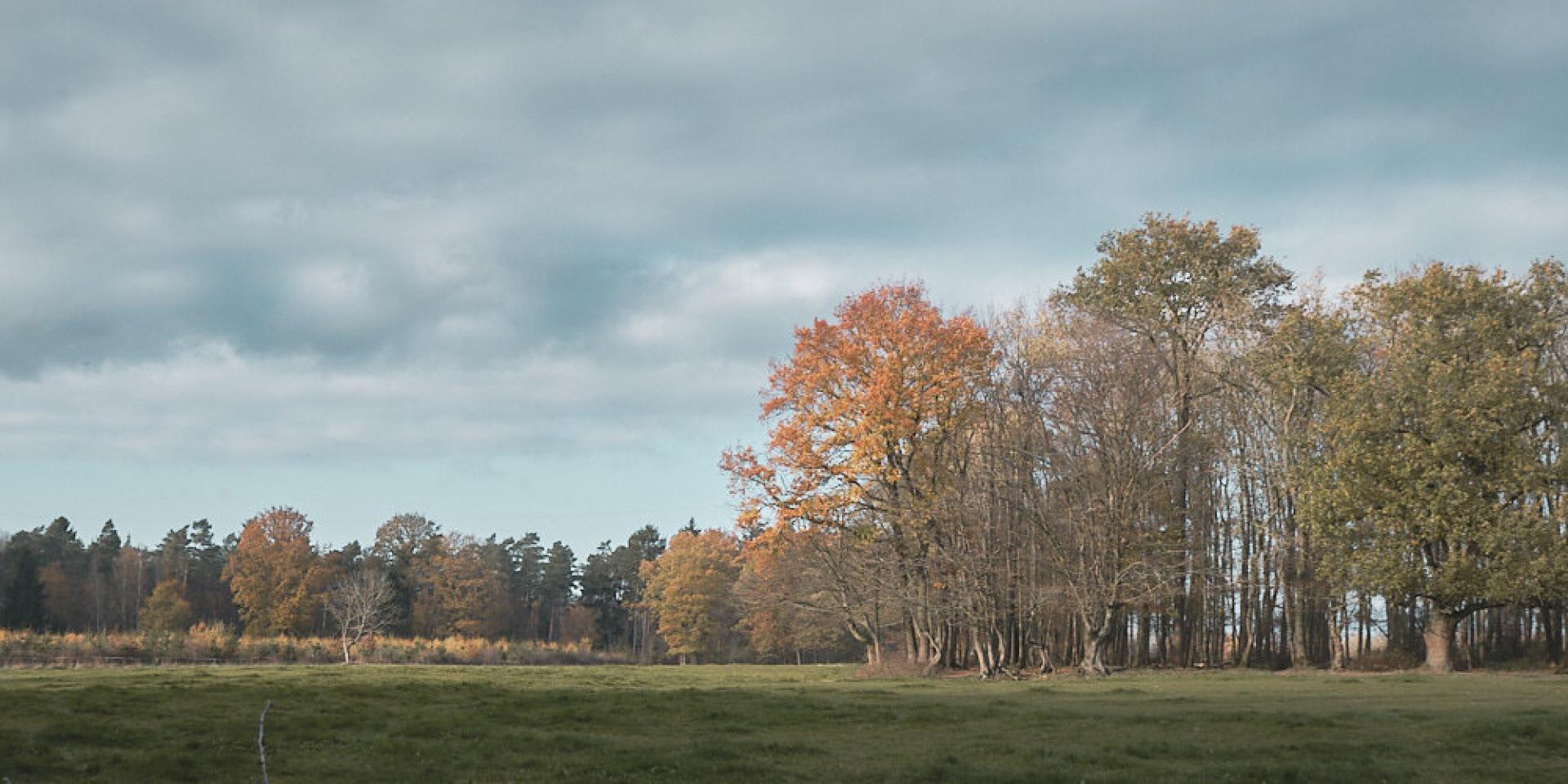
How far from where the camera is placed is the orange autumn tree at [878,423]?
43188 mm

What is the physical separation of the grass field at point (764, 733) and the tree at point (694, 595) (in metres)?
68.5

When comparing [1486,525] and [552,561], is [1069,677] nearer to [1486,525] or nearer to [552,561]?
[1486,525]

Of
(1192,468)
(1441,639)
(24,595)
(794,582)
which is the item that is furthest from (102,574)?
(1441,639)

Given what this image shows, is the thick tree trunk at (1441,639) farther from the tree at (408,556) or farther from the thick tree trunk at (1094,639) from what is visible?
the tree at (408,556)

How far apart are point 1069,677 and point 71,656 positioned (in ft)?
155

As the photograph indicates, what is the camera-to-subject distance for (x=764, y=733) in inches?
829

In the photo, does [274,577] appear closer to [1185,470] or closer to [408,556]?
[408,556]

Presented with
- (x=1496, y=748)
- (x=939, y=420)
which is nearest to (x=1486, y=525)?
(x=939, y=420)

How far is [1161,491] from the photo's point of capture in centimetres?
4434

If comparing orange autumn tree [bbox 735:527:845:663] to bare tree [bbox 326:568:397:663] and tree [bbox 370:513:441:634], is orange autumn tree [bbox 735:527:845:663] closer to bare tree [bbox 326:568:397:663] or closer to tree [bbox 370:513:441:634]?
bare tree [bbox 326:568:397:663]

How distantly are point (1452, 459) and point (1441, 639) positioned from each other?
7.30 metres

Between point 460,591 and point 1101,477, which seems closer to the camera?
point 1101,477

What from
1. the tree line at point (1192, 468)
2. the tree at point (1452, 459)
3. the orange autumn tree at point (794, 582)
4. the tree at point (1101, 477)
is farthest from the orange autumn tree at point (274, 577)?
the tree at point (1452, 459)

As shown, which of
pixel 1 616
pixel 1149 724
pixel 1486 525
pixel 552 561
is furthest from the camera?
pixel 552 561
